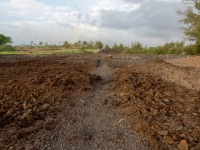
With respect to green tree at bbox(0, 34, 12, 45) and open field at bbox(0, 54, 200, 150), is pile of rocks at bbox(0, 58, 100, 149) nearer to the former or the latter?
open field at bbox(0, 54, 200, 150)

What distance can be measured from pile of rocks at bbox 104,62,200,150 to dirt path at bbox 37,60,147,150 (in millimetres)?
317

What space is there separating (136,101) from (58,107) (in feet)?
7.18

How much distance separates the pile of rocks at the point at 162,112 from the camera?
189 inches

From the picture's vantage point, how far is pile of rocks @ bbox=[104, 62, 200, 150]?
4.80 m

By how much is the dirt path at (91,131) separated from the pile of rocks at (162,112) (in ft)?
1.04

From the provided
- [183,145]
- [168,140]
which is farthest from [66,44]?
[183,145]

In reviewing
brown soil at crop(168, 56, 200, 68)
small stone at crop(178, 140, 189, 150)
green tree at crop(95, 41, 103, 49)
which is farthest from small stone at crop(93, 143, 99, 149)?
green tree at crop(95, 41, 103, 49)

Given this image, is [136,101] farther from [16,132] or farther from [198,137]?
[16,132]

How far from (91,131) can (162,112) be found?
6.72 feet

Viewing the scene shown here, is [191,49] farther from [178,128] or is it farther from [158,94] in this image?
[178,128]

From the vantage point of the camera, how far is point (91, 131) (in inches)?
202

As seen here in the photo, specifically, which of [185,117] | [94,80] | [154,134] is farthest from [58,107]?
[94,80]

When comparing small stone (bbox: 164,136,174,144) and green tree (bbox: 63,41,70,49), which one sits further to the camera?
green tree (bbox: 63,41,70,49)

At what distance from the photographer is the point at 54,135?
4.80 metres
